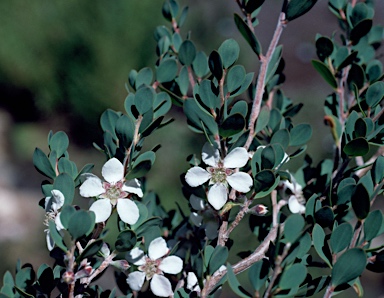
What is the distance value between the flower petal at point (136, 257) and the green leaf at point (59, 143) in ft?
0.38

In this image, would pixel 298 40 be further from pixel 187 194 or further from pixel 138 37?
pixel 187 194

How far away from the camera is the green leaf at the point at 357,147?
1.60 ft

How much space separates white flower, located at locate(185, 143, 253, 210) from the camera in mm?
483

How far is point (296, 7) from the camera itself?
1.75ft

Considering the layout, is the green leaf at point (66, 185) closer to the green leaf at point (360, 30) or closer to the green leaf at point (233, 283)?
the green leaf at point (233, 283)

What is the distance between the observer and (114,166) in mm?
485

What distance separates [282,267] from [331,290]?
6 cm

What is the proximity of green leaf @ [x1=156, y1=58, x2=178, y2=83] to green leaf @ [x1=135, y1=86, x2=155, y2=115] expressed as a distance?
0.10 m

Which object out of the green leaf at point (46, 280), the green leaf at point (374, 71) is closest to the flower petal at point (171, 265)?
the green leaf at point (46, 280)

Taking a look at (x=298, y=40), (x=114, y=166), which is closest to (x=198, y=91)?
(x=114, y=166)

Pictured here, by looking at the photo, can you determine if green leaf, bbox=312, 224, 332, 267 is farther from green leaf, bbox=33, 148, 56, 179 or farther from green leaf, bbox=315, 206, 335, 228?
green leaf, bbox=33, 148, 56, 179

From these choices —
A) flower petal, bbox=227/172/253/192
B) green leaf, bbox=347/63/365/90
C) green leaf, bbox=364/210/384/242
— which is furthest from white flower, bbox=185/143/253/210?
green leaf, bbox=347/63/365/90

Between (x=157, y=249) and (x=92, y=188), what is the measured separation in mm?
89

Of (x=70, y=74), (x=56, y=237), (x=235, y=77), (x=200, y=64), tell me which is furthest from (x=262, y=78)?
(x=70, y=74)
